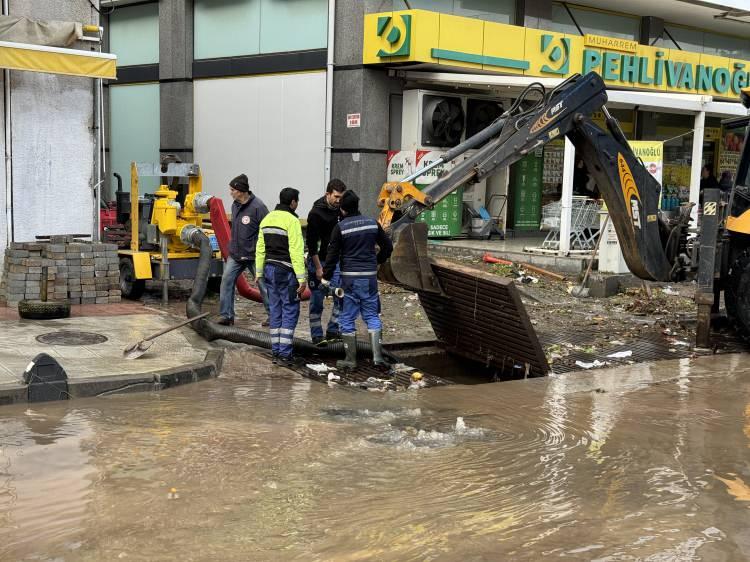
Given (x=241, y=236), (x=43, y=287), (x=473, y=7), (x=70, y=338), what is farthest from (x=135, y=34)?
(x=70, y=338)

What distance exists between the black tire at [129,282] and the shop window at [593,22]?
12541mm

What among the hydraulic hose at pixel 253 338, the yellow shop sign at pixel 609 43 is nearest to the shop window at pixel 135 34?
the yellow shop sign at pixel 609 43

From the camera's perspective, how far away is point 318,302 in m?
10.2

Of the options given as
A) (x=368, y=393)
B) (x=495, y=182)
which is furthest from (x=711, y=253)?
(x=495, y=182)

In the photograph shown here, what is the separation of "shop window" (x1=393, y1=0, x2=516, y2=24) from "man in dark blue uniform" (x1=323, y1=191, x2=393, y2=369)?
10.4 meters

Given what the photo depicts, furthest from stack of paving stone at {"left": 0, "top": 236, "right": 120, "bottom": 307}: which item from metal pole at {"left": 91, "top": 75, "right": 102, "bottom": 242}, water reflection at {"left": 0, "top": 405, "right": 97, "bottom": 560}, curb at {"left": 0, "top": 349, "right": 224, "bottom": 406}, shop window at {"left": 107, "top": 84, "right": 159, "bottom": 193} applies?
shop window at {"left": 107, "top": 84, "right": 159, "bottom": 193}

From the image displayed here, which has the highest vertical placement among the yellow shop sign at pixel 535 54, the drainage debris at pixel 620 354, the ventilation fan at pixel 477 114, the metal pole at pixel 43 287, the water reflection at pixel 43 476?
the yellow shop sign at pixel 535 54

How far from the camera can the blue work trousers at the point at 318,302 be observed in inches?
386

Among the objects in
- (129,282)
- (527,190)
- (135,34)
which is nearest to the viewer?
(129,282)

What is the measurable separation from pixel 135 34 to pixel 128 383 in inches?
682

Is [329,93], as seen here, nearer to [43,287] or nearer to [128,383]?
[43,287]

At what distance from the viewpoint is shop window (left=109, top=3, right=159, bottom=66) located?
2270 cm

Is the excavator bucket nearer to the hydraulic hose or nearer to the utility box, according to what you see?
the hydraulic hose

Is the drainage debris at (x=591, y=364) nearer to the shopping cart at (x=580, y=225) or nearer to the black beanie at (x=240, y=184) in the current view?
the black beanie at (x=240, y=184)
